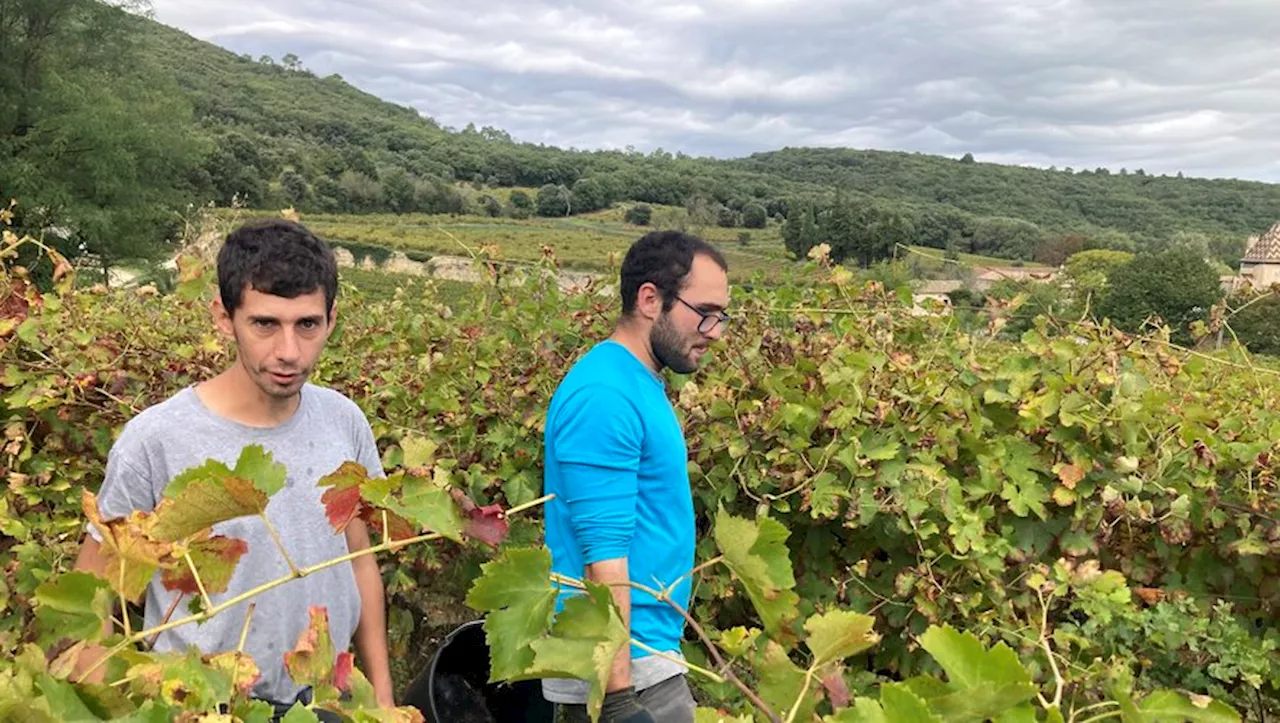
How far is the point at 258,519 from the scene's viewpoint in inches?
67.3

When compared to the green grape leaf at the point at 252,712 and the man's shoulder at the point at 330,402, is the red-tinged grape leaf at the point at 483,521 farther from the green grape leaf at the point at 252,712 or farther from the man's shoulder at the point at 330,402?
the man's shoulder at the point at 330,402

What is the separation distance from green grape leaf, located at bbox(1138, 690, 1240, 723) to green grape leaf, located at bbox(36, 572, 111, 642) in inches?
42.5

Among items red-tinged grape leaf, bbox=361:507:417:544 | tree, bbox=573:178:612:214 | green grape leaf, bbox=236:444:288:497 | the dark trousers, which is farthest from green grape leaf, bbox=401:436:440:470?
tree, bbox=573:178:612:214

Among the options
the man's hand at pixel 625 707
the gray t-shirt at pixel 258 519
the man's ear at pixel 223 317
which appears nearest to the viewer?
the gray t-shirt at pixel 258 519

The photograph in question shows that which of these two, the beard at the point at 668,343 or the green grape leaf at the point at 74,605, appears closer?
the green grape leaf at the point at 74,605

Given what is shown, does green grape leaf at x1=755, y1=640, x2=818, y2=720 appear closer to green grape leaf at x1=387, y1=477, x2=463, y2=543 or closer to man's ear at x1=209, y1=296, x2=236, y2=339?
green grape leaf at x1=387, y1=477, x2=463, y2=543

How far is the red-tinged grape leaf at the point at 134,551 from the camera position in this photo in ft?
2.85

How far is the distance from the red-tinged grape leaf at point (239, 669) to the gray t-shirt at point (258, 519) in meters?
0.74

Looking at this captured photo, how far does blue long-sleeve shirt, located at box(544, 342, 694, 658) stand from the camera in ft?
6.42

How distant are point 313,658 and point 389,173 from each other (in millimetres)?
77348

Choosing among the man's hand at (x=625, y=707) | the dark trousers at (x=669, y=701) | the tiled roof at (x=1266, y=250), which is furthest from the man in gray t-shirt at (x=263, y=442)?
the tiled roof at (x=1266, y=250)

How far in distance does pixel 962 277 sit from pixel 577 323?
4.92ft

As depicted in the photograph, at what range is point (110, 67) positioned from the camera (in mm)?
32594

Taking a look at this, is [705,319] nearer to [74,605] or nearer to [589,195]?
[74,605]
